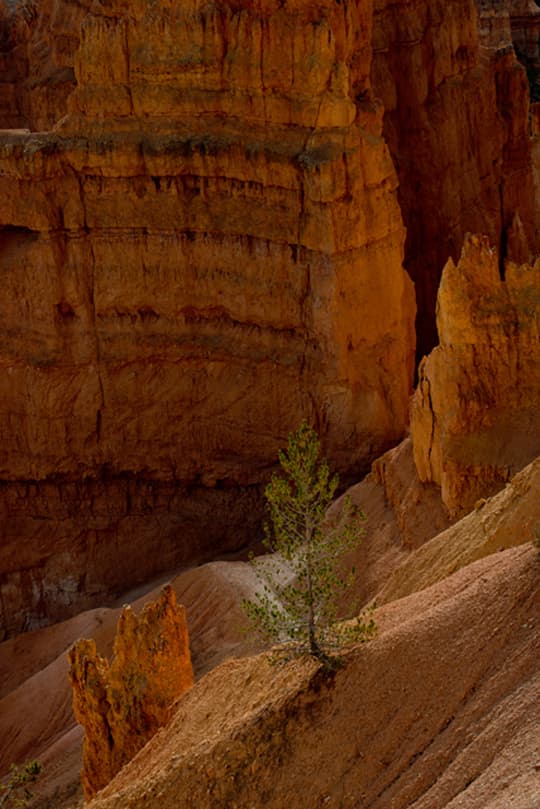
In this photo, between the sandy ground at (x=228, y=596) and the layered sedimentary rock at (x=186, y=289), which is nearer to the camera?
the sandy ground at (x=228, y=596)

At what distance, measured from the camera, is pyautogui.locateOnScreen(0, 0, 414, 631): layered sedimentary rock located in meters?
24.2

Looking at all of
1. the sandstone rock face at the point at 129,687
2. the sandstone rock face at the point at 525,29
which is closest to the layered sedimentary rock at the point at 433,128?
the sandstone rock face at the point at 129,687

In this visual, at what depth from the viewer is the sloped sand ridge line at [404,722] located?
9.98 meters

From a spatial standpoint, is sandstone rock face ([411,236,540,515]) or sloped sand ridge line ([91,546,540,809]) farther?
sandstone rock face ([411,236,540,515])


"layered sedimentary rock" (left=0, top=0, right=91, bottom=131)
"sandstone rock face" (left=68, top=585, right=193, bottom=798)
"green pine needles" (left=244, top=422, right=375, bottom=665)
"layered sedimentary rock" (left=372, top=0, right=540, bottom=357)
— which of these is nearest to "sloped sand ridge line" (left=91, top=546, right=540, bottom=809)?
"green pine needles" (left=244, top=422, right=375, bottom=665)

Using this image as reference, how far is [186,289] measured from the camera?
2605 cm

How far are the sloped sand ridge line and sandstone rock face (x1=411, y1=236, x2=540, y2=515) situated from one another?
5141 millimetres

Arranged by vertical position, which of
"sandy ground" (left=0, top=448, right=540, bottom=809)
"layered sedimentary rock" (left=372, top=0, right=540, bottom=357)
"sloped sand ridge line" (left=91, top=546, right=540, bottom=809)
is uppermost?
"layered sedimentary rock" (left=372, top=0, right=540, bottom=357)

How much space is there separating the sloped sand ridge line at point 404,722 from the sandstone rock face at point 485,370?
5141mm

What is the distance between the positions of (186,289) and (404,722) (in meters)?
16.2

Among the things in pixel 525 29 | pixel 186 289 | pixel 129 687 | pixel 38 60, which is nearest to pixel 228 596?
pixel 129 687

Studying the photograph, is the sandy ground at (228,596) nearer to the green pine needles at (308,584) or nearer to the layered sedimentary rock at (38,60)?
the green pine needles at (308,584)

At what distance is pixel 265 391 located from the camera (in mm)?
25953

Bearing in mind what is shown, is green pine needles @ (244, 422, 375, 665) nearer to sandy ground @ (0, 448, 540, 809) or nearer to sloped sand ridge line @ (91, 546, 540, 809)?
sloped sand ridge line @ (91, 546, 540, 809)
